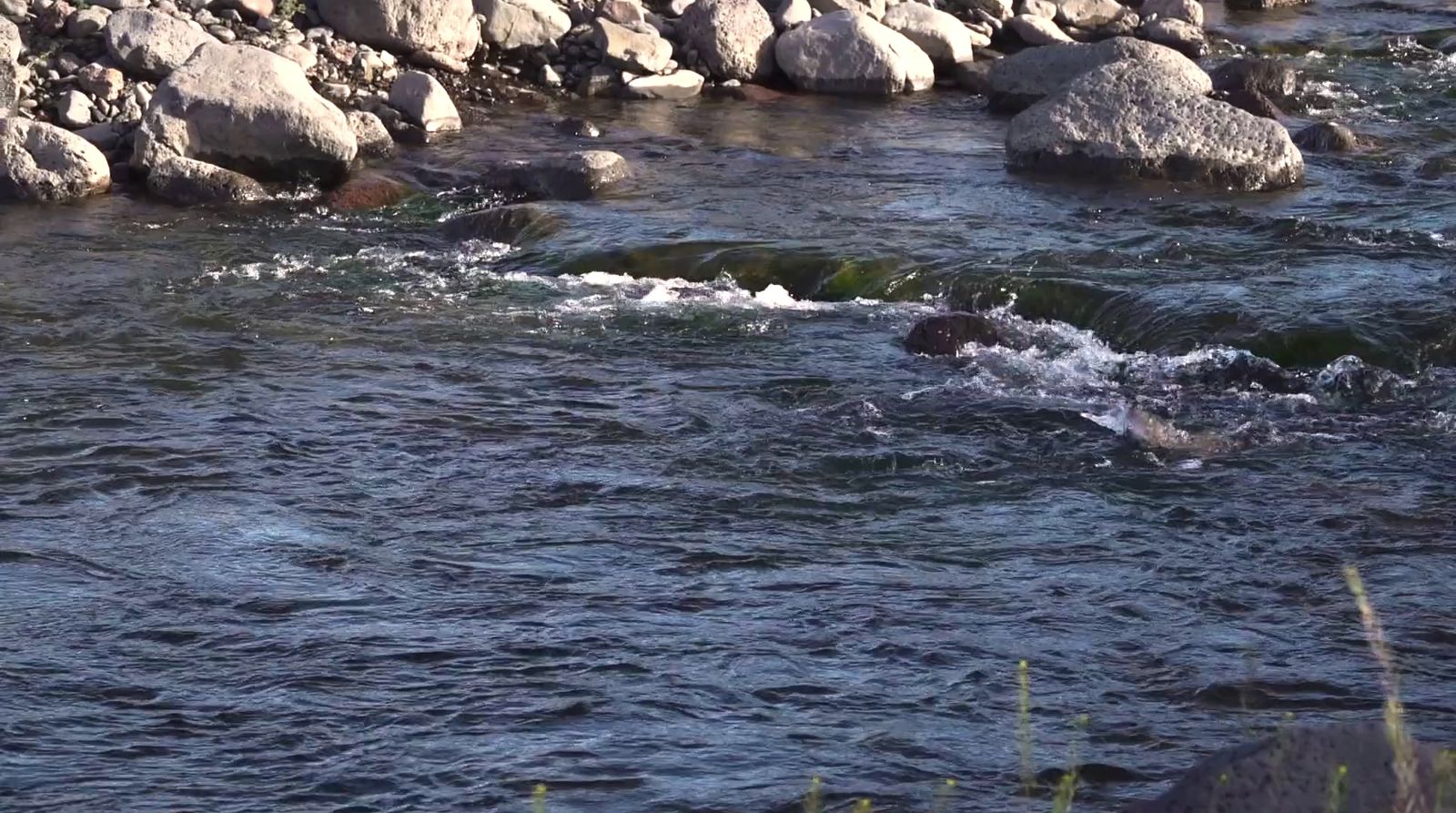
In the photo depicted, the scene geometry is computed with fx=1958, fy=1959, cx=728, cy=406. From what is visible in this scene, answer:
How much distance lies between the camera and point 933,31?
55.0 feet

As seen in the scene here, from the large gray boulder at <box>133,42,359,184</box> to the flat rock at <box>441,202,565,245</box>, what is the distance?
3.90 feet

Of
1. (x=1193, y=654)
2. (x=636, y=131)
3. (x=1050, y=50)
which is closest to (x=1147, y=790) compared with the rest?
(x=1193, y=654)

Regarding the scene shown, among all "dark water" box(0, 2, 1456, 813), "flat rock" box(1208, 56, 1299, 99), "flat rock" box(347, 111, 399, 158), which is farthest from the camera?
"flat rock" box(1208, 56, 1299, 99)

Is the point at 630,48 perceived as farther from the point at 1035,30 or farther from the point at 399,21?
the point at 1035,30

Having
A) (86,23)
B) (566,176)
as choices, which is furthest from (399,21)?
(566,176)

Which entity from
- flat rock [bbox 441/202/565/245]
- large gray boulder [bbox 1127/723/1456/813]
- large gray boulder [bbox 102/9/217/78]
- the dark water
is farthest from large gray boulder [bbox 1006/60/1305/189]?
large gray boulder [bbox 1127/723/1456/813]

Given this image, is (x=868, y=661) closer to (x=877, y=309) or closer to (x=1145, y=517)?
(x=1145, y=517)

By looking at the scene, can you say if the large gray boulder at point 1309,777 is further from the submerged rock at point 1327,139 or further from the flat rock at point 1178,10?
the flat rock at point 1178,10

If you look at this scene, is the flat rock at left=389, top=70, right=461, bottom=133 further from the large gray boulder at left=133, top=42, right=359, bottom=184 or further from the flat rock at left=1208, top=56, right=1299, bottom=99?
the flat rock at left=1208, top=56, right=1299, bottom=99

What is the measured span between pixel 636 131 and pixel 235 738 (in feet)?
31.9

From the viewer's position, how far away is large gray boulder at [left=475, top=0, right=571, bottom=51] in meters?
15.8

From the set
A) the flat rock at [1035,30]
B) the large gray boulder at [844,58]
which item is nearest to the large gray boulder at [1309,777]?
the large gray boulder at [844,58]

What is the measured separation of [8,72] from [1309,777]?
38.7ft

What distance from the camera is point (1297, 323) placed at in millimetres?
9516
